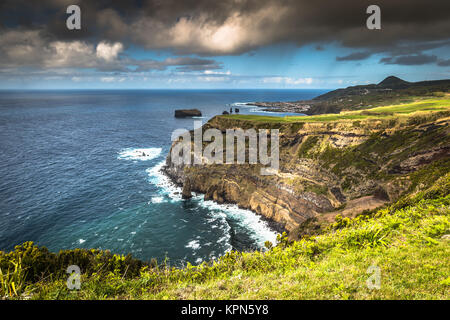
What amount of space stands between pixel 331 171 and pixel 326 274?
42236 millimetres

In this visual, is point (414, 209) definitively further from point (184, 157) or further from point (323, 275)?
point (184, 157)

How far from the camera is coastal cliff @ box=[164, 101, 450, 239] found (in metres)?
34.5

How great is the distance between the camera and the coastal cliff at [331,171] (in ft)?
113

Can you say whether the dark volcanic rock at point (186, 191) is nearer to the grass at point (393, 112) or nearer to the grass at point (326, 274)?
the grass at point (393, 112)

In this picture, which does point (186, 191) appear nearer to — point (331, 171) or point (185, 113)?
point (331, 171)

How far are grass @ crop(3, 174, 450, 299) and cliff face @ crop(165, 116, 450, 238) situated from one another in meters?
20.2

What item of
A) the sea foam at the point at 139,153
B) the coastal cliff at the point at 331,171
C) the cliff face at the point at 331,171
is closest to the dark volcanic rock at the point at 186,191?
the cliff face at the point at 331,171

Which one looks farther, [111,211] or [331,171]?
[111,211]

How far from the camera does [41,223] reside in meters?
43.3

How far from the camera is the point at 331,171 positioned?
47469 millimetres

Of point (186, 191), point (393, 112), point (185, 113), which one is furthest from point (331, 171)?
point (185, 113)

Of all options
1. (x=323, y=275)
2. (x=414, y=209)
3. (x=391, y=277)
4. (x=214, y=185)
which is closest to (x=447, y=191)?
(x=414, y=209)

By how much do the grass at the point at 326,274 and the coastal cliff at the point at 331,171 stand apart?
18.9m

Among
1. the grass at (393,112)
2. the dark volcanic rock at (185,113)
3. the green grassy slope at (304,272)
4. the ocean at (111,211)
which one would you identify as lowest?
the ocean at (111,211)
